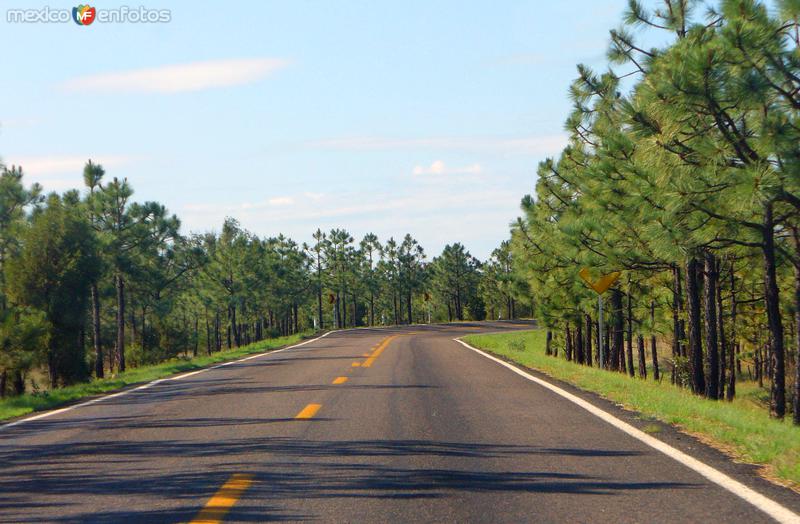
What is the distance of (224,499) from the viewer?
5902 mm

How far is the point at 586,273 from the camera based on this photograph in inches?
880

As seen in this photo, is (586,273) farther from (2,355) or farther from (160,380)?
(2,355)

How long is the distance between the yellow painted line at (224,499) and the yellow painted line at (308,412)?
3.61 metres

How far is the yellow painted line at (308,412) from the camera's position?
1044cm

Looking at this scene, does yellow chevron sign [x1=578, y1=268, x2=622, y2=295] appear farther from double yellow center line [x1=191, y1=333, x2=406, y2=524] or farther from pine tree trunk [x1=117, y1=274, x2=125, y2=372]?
pine tree trunk [x1=117, y1=274, x2=125, y2=372]

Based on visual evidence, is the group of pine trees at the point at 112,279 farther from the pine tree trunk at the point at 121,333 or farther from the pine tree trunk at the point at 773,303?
the pine tree trunk at the point at 773,303

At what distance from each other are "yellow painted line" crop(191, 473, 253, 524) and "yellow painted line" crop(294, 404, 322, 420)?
3.61 meters

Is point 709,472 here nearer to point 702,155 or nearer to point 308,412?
point 308,412

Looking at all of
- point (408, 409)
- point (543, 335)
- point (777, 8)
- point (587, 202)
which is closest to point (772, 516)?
point (408, 409)

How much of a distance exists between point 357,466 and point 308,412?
12.9ft

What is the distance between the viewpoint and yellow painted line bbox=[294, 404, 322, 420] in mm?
10438

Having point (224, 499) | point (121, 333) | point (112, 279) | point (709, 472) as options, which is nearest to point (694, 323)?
point (709, 472)

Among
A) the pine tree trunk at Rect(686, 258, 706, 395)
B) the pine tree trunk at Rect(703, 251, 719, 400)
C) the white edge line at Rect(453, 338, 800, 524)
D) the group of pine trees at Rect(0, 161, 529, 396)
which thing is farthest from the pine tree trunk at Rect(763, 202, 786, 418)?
the group of pine trees at Rect(0, 161, 529, 396)

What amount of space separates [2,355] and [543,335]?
46.0 m
